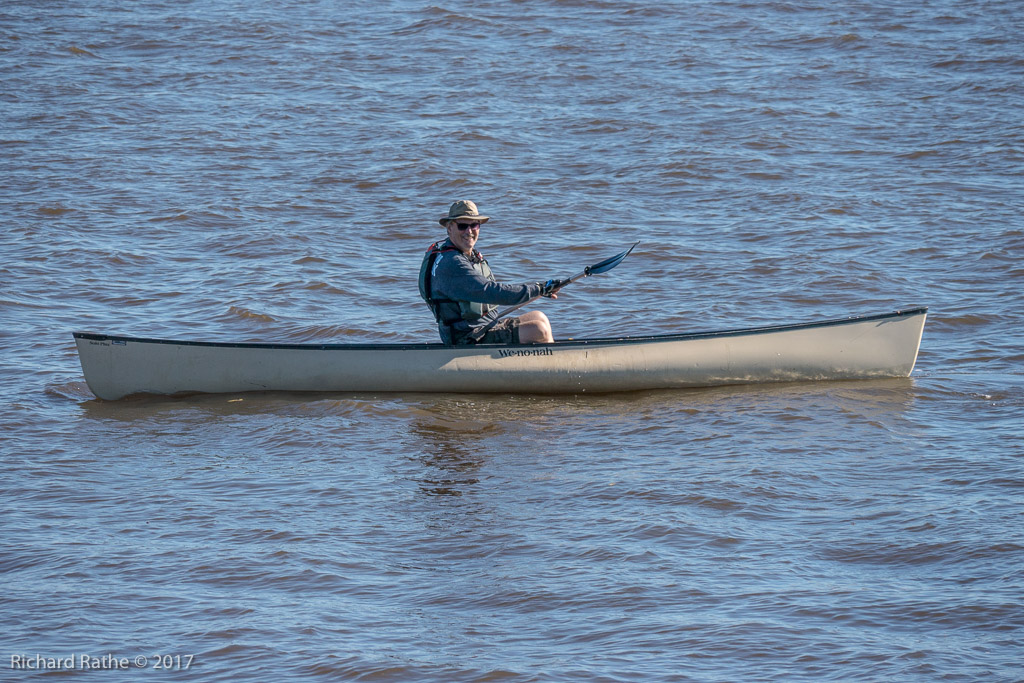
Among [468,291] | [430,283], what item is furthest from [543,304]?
[468,291]

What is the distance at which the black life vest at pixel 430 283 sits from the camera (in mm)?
7371

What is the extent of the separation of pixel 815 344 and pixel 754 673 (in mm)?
3560

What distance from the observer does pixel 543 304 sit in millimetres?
10039

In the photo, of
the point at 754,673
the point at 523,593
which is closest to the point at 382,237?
the point at 523,593

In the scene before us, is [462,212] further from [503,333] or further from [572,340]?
[572,340]

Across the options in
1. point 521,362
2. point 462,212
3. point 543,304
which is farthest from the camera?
point 543,304

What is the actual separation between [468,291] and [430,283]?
298mm

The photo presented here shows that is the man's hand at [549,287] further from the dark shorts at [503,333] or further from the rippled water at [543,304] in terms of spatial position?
the rippled water at [543,304]

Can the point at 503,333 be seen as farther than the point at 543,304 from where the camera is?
No

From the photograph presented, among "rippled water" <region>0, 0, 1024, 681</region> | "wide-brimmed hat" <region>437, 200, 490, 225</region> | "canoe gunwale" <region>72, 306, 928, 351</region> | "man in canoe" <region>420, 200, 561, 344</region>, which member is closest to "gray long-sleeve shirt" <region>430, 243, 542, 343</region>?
"man in canoe" <region>420, 200, 561, 344</region>

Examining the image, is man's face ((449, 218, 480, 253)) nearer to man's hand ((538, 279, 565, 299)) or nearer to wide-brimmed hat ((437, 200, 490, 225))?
wide-brimmed hat ((437, 200, 490, 225))

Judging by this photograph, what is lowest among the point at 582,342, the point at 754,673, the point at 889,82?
the point at 754,673

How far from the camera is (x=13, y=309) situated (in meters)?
9.66

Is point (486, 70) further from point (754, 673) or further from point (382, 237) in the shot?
point (754, 673)
